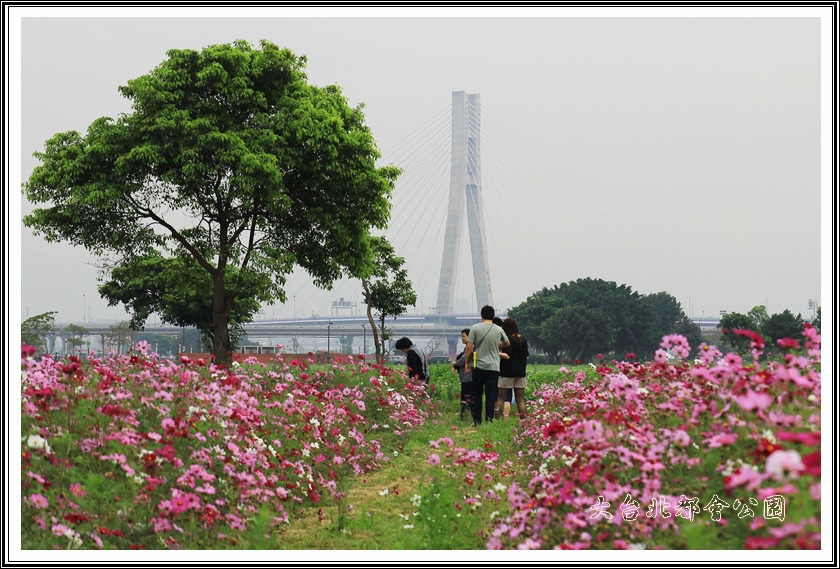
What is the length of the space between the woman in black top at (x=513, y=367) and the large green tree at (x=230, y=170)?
10138mm

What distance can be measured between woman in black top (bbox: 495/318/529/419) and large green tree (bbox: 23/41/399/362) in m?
10.1

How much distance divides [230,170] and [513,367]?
461 inches

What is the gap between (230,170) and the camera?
21.5 m

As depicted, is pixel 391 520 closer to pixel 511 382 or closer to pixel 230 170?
pixel 511 382

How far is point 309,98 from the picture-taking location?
22234 millimetres

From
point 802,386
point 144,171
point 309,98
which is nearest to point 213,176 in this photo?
point 144,171

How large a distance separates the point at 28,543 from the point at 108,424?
4.55 ft

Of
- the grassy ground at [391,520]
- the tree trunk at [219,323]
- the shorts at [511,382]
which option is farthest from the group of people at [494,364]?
the tree trunk at [219,323]

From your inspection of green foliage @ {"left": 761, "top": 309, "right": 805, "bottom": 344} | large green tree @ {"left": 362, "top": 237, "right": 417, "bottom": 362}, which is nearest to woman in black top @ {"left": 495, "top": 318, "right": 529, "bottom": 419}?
large green tree @ {"left": 362, "top": 237, "right": 417, "bottom": 362}

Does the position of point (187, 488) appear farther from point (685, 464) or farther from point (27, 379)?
point (685, 464)

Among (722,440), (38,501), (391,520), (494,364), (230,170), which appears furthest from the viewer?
(230,170)

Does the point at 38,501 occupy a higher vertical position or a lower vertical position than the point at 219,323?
lower

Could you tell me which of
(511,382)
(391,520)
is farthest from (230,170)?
(391,520)

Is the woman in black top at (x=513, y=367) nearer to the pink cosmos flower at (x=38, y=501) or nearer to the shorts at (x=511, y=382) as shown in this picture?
the shorts at (x=511, y=382)
